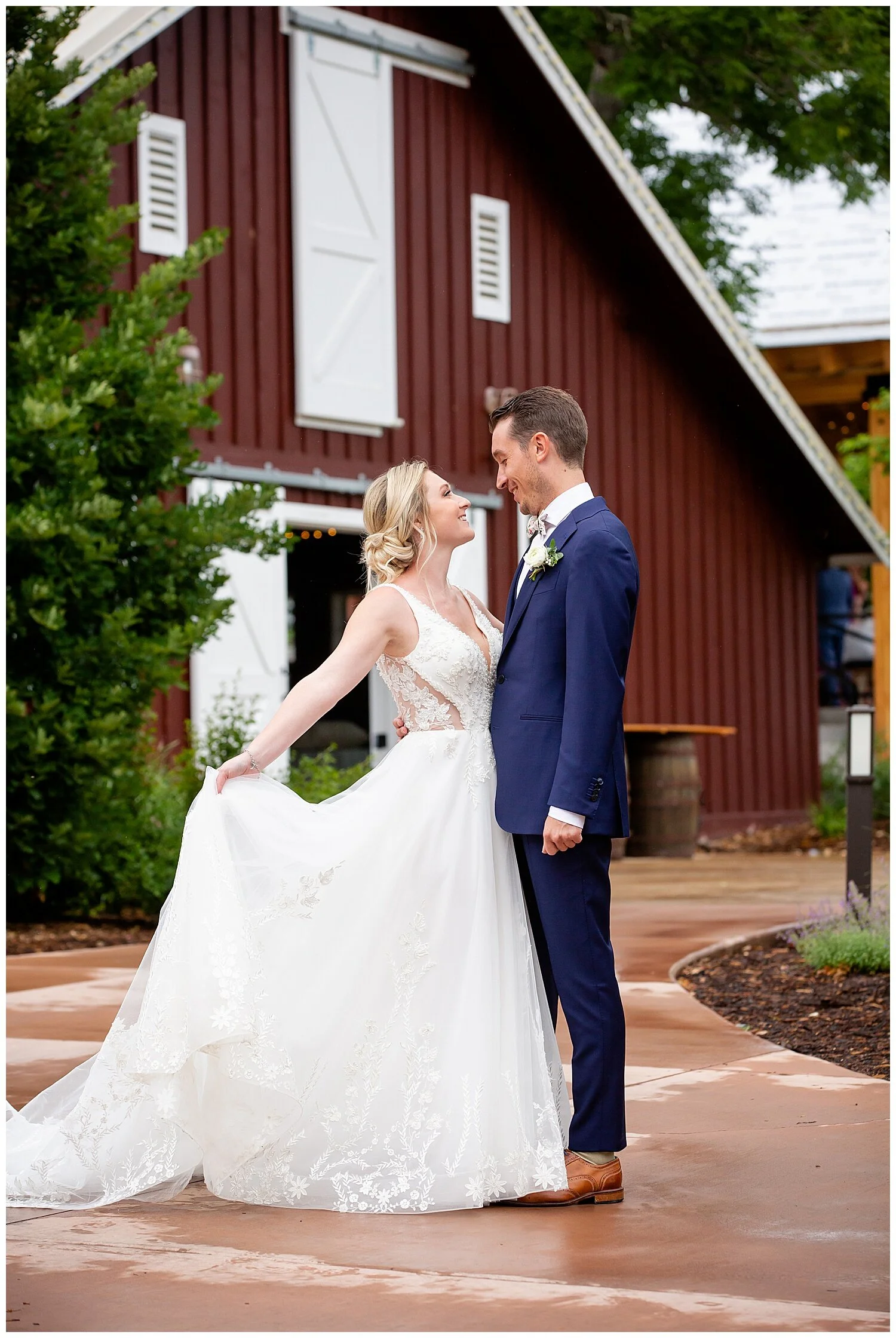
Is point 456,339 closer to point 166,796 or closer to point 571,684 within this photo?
point 166,796

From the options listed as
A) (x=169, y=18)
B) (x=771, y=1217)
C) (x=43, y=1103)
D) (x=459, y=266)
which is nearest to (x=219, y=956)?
(x=43, y=1103)

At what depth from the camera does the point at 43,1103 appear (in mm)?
4461

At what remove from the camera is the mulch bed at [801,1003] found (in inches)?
235

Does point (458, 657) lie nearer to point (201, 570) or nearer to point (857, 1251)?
point (857, 1251)

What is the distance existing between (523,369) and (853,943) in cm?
828

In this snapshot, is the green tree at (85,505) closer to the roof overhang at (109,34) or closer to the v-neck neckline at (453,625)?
the roof overhang at (109,34)

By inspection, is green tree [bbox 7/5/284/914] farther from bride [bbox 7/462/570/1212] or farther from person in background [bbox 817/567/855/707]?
person in background [bbox 817/567/855/707]

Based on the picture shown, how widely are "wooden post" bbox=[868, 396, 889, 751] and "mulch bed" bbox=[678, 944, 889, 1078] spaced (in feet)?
37.0

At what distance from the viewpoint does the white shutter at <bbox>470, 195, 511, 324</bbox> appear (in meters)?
14.2

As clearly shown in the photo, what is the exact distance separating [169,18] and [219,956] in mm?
8935

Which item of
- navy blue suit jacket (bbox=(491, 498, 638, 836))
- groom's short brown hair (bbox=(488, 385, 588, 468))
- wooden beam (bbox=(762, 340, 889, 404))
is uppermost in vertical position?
wooden beam (bbox=(762, 340, 889, 404))

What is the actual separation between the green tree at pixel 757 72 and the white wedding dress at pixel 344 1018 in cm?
1430

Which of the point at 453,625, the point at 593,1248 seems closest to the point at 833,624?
the point at 453,625

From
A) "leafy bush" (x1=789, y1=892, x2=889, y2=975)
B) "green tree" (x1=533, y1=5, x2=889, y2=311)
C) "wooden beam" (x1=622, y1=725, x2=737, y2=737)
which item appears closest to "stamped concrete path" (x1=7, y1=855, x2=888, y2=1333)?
"leafy bush" (x1=789, y1=892, x2=889, y2=975)
